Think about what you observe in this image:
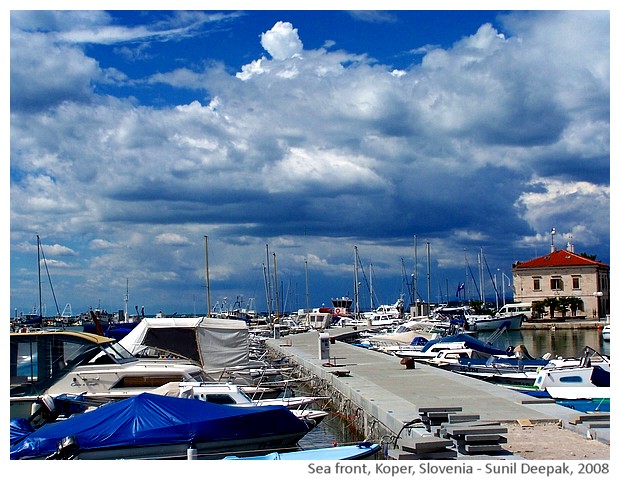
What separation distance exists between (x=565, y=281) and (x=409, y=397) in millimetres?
90723

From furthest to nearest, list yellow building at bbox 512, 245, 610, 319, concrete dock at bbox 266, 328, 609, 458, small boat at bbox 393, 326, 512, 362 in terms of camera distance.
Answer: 1. yellow building at bbox 512, 245, 610, 319
2. small boat at bbox 393, 326, 512, 362
3. concrete dock at bbox 266, 328, 609, 458

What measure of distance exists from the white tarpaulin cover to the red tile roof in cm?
8564

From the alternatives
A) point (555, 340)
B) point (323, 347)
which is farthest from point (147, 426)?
point (555, 340)

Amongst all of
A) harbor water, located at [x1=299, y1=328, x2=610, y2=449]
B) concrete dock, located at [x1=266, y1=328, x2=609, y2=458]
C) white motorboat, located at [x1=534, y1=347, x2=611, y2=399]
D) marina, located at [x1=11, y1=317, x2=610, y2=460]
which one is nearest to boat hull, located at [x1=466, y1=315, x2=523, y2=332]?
harbor water, located at [x1=299, y1=328, x2=610, y2=449]

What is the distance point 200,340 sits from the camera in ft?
94.8

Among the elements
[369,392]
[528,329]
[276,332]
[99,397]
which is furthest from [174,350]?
[528,329]

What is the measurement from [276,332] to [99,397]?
4303 centimetres

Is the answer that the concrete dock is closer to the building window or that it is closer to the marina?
the marina

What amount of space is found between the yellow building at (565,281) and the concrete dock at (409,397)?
77.4 metres

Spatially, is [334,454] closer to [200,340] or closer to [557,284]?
[200,340]

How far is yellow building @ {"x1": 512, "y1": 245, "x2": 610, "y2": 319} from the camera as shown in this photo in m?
105

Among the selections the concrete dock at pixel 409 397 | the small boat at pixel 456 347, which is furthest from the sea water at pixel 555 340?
the concrete dock at pixel 409 397

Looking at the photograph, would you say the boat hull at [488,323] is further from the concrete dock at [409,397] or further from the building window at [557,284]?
the concrete dock at [409,397]
